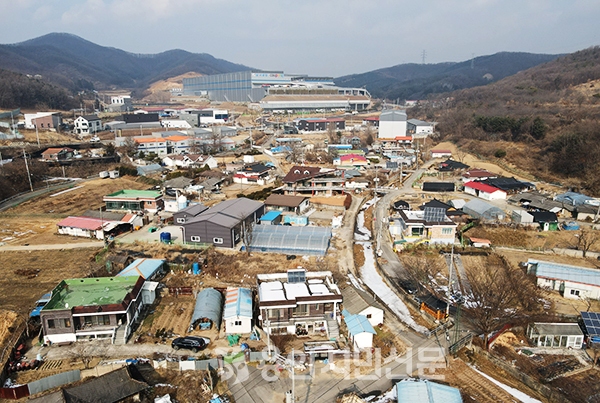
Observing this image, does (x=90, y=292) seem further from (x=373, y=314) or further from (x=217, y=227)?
(x=373, y=314)

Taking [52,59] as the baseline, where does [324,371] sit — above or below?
below

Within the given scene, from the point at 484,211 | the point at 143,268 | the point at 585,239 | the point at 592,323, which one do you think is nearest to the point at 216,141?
the point at 484,211

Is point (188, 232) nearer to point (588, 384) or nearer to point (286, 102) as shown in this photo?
point (588, 384)

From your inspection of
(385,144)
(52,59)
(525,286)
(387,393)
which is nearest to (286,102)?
(385,144)

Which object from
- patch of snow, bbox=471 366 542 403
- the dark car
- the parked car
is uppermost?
the parked car

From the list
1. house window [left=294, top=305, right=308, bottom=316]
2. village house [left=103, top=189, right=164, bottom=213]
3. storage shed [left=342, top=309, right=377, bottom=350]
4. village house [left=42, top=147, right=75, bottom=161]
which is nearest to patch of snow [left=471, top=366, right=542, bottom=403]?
storage shed [left=342, top=309, right=377, bottom=350]

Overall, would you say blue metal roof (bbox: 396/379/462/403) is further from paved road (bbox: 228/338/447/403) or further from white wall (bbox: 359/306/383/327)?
white wall (bbox: 359/306/383/327)

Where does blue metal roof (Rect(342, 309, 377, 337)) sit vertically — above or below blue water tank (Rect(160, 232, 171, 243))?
below
